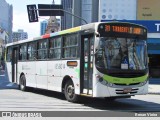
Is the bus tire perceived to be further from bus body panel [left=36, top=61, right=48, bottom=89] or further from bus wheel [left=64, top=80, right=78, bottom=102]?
bus wheel [left=64, top=80, right=78, bottom=102]

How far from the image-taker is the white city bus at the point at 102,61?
47.1 feet

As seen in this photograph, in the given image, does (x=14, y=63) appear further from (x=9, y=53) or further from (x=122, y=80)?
(x=122, y=80)

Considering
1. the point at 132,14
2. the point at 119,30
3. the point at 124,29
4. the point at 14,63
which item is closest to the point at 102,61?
the point at 119,30

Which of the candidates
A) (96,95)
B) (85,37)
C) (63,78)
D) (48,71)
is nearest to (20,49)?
(48,71)

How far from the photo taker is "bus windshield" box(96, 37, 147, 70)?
14414mm

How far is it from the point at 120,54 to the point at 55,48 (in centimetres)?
421

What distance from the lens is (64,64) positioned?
669 inches

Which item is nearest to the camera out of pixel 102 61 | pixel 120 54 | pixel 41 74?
pixel 102 61

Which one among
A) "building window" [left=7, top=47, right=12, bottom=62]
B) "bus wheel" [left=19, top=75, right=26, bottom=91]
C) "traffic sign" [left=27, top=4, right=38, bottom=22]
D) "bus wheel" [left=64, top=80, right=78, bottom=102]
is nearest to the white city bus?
"bus wheel" [left=64, top=80, right=78, bottom=102]

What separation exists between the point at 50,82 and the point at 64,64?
1906mm

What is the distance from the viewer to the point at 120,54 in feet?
47.9

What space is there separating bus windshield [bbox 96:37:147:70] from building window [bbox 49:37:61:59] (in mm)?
3502

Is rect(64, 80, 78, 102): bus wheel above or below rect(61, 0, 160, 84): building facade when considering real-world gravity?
below

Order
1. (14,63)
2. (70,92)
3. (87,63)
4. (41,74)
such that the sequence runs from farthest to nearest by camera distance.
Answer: (14,63) < (41,74) < (70,92) < (87,63)
